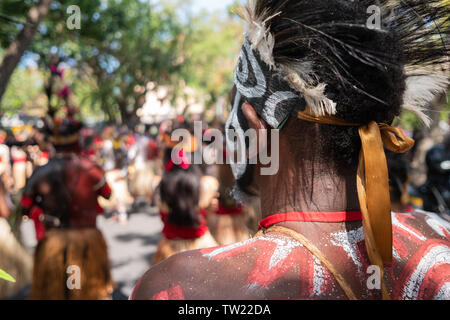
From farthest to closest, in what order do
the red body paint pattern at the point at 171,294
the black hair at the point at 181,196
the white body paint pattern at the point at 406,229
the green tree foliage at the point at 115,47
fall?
the green tree foliage at the point at 115,47 < the black hair at the point at 181,196 < the white body paint pattern at the point at 406,229 < the red body paint pattern at the point at 171,294

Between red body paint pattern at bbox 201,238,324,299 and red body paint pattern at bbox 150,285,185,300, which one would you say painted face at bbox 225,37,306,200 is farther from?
red body paint pattern at bbox 150,285,185,300

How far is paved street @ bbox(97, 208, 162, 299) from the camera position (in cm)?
523

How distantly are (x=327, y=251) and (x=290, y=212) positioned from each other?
166mm

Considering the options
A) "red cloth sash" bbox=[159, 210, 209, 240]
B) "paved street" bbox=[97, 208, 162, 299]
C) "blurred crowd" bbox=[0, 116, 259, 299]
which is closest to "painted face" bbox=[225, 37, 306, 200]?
"blurred crowd" bbox=[0, 116, 259, 299]

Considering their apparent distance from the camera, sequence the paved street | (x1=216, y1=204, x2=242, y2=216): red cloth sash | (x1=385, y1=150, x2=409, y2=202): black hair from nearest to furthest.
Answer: (x1=385, y1=150, x2=409, y2=202): black hair
the paved street
(x1=216, y1=204, x2=242, y2=216): red cloth sash

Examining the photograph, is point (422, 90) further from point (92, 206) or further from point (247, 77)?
point (92, 206)

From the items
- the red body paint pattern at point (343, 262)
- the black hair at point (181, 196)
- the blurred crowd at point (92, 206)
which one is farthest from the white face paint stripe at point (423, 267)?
the black hair at point (181, 196)

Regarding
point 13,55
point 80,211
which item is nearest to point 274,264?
point 13,55

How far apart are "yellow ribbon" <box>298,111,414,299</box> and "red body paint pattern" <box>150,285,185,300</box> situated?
556mm

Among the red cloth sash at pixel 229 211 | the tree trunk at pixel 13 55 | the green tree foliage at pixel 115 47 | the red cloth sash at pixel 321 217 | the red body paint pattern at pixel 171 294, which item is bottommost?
the red cloth sash at pixel 229 211

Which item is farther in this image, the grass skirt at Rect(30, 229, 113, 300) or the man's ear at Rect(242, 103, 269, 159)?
the grass skirt at Rect(30, 229, 113, 300)

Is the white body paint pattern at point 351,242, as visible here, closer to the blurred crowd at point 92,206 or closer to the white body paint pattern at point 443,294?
the white body paint pattern at point 443,294

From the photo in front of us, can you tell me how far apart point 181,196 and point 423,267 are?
348 centimetres

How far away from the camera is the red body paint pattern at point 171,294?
0.98 meters
